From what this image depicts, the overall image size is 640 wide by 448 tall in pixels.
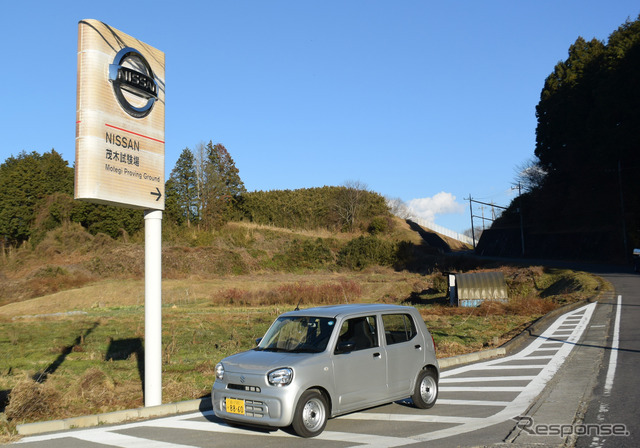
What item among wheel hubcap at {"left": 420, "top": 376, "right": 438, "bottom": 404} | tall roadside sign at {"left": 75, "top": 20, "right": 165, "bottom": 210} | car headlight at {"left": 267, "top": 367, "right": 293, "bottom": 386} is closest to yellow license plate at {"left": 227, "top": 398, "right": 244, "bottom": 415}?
car headlight at {"left": 267, "top": 367, "right": 293, "bottom": 386}

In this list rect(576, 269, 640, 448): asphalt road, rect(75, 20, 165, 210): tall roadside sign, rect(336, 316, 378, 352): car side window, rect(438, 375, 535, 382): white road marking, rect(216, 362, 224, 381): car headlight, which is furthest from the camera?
rect(438, 375, 535, 382): white road marking

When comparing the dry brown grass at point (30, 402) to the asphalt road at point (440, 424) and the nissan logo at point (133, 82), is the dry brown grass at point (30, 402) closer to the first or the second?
the asphalt road at point (440, 424)

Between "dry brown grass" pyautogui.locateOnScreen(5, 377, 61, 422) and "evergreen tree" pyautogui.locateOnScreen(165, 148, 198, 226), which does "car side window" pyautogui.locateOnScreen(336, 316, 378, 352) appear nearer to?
"dry brown grass" pyautogui.locateOnScreen(5, 377, 61, 422)

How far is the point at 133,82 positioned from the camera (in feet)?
31.7

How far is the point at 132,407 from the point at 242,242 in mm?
52050

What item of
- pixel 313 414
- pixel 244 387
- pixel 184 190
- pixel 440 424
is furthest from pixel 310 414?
pixel 184 190

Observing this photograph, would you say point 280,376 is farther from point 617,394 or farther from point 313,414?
point 617,394

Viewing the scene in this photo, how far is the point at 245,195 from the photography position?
70812 mm

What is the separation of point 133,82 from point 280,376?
237 inches

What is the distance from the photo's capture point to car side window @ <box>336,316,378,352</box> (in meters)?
7.85

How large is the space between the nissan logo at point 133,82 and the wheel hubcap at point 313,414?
602 centimetres

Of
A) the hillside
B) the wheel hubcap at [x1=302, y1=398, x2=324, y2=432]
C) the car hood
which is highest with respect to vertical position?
the hillside

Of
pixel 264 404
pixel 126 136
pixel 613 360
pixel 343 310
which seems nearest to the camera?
pixel 264 404

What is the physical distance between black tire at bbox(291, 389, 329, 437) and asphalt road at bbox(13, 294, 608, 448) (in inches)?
5.3
